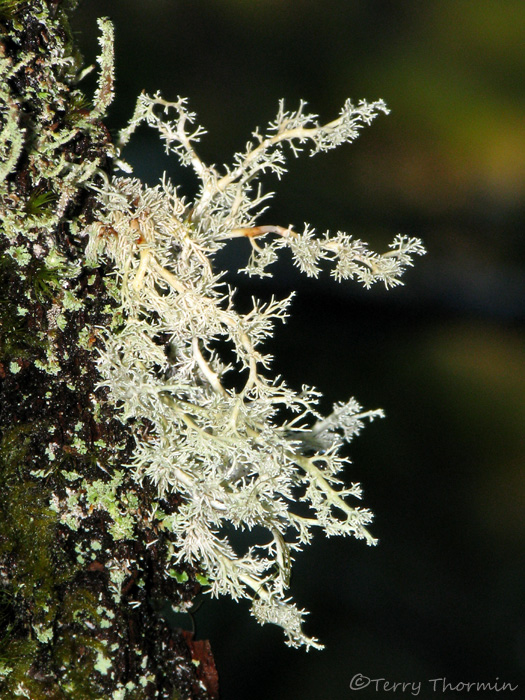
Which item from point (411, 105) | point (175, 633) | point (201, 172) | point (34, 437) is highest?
point (411, 105)

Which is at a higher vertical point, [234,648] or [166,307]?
[166,307]

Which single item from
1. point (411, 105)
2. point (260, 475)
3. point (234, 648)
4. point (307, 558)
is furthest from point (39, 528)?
point (411, 105)

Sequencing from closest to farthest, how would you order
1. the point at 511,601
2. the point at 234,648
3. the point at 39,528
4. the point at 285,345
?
the point at 39,528 < the point at 234,648 < the point at 511,601 < the point at 285,345

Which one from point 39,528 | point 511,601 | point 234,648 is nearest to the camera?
point 39,528

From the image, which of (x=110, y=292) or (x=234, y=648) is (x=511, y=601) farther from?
(x=110, y=292)

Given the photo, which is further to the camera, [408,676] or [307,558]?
[307,558]

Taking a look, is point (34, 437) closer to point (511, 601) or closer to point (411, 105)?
point (411, 105)
